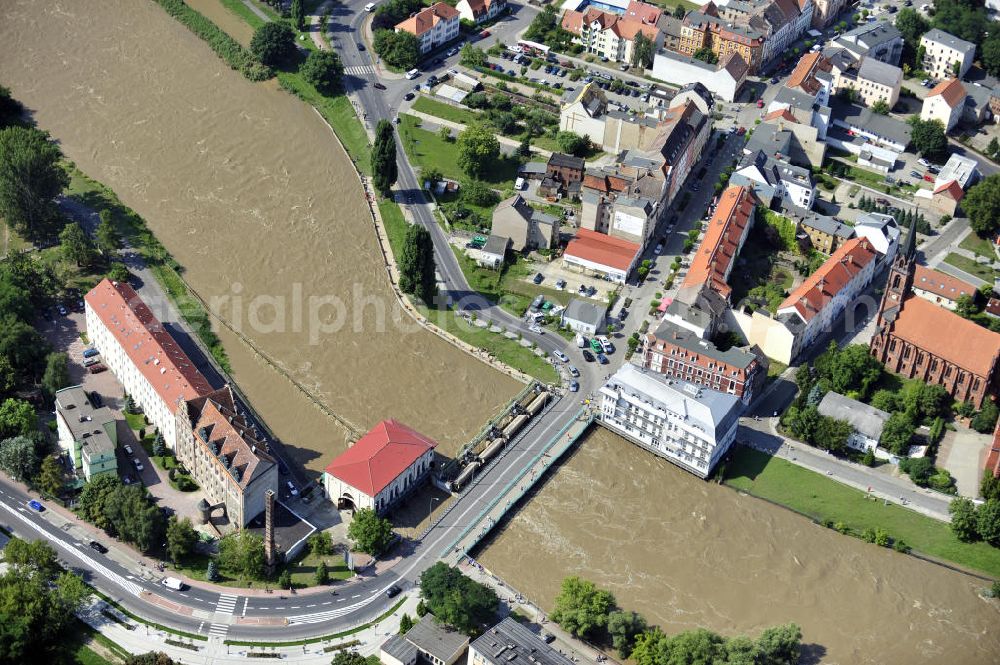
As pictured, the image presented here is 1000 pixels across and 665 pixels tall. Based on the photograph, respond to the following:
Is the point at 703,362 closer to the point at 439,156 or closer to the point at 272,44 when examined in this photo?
the point at 439,156

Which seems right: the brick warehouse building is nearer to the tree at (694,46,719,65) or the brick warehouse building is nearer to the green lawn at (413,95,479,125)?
the tree at (694,46,719,65)

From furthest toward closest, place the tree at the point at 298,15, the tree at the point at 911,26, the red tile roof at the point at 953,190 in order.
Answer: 1. the tree at the point at 911,26
2. the tree at the point at 298,15
3. the red tile roof at the point at 953,190

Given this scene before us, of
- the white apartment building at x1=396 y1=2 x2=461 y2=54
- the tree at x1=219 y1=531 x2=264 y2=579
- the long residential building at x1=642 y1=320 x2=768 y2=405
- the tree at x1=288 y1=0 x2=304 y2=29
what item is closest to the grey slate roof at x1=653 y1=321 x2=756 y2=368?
the long residential building at x1=642 y1=320 x2=768 y2=405

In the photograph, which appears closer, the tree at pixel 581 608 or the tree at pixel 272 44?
the tree at pixel 581 608

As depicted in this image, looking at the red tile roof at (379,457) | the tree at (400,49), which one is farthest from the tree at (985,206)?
the tree at (400,49)

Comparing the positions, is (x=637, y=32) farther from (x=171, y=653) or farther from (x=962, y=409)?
(x=171, y=653)

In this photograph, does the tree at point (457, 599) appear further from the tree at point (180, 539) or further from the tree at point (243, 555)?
the tree at point (180, 539)

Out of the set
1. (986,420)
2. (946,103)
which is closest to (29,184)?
(986,420)
